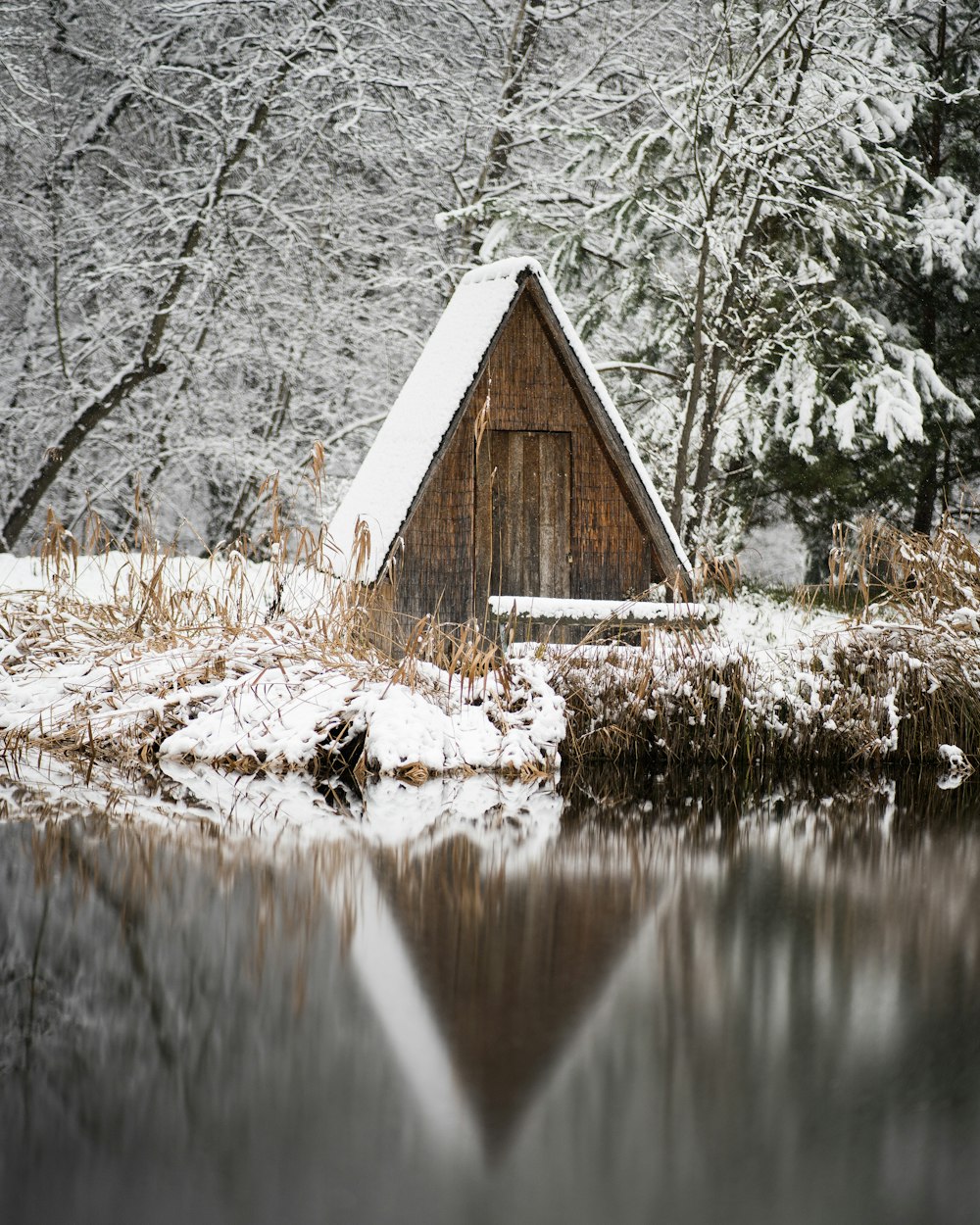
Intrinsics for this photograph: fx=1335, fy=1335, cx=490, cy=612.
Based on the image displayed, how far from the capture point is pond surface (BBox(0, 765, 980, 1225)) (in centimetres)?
259

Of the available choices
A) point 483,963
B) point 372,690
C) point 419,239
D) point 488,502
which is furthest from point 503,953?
point 419,239

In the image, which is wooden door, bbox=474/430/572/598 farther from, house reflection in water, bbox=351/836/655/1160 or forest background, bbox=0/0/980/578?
forest background, bbox=0/0/980/578

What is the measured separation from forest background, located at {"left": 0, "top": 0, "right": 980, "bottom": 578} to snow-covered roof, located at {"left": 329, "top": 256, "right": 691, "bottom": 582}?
202 inches

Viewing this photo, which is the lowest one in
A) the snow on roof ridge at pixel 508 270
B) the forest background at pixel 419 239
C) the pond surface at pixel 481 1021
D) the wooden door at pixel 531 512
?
the pond surface at pixel 481 1021

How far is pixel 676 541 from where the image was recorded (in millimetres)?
9000

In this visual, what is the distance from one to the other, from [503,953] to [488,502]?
539cm

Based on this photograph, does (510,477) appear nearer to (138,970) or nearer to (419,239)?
(138,970)

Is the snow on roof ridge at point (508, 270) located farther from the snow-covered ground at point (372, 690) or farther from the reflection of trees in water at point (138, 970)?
the reflection of trees in water at point (138, 970)

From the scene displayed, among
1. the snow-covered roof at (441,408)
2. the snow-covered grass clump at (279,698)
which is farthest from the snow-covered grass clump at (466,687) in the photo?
the snow-covered roof at (441,408)

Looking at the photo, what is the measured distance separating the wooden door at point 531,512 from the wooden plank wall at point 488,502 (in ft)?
0.25

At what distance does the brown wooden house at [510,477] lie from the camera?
347 inches

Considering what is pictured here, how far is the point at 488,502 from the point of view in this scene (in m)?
9.16

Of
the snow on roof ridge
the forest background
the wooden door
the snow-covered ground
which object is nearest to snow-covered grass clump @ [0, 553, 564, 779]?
the snow-covered ground

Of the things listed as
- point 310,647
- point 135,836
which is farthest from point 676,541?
point 135,836
